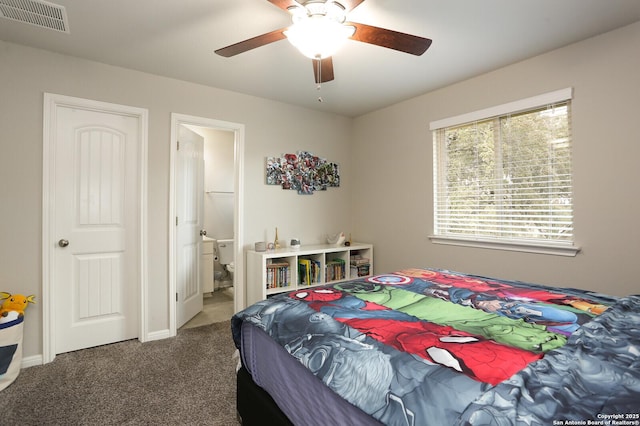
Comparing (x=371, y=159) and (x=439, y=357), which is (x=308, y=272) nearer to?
(x=371, y=159)

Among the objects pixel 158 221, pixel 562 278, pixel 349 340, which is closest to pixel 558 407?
pixel 349 340

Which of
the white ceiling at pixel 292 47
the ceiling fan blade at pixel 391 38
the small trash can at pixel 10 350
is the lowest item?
the small trash can at pixel 10 350

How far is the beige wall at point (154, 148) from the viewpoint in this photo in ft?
7.86

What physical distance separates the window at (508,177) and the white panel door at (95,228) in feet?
9.72

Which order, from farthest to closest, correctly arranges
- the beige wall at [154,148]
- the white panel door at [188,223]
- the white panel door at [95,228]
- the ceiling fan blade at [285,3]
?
1. the white panel door at [188,223]
2. the white panel door at [95,228]
3. the beige wall at [154,148]
4. the ceiling fan blade at [285,3]

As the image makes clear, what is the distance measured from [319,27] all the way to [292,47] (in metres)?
0.86

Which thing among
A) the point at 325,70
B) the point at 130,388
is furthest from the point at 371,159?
the point at 130,388

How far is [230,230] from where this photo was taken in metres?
5.00

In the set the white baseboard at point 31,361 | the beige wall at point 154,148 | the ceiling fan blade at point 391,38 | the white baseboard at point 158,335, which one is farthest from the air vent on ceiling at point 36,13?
the white baseboard at point 158,335

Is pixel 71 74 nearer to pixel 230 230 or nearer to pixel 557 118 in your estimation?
pixel 230 230

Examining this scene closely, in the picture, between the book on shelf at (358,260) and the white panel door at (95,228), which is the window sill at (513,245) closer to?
the book on shelf at (358,260)

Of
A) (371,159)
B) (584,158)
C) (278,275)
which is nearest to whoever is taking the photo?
(584,158)

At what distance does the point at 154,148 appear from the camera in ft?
9.64

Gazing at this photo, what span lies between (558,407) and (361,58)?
255 cm
